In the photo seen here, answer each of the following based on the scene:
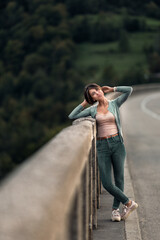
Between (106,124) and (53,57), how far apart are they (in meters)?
164

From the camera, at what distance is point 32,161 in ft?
6.07

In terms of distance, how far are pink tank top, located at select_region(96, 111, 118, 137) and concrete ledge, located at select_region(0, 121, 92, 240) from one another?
3849 mm

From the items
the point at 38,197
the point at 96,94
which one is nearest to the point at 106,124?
the point at 96,94

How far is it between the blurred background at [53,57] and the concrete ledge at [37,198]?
114707mm

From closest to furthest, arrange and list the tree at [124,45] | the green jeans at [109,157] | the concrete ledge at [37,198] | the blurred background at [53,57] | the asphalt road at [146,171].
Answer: the concrete ledge at [37,198] < the green jeans at [109,157] < the asphalt road at [146,171] < the blurred background at [53,57] < the tree at [124,45]

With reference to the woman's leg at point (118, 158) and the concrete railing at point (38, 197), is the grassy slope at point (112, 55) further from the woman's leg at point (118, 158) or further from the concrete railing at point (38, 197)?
the concrete railing at point (38, 197)

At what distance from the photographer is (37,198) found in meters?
1.48

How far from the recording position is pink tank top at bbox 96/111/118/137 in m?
5.97

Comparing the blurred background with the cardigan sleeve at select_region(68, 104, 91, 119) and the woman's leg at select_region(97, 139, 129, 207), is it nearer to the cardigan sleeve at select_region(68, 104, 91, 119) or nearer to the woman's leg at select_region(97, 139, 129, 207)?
the cardigan sleeve at select_region(68, 104, 91, 119)

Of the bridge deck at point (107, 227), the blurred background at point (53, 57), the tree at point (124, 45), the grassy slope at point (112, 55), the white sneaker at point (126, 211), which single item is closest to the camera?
the bridge deck at point (107, 227)

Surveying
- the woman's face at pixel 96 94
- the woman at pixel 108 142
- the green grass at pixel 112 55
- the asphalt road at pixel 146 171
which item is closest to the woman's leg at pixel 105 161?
the woman at pixel 108 142

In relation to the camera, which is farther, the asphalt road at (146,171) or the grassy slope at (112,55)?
the grassy slope at (112,55)

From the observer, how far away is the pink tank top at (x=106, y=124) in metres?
5.97

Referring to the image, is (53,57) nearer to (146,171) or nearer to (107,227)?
(146,171)
